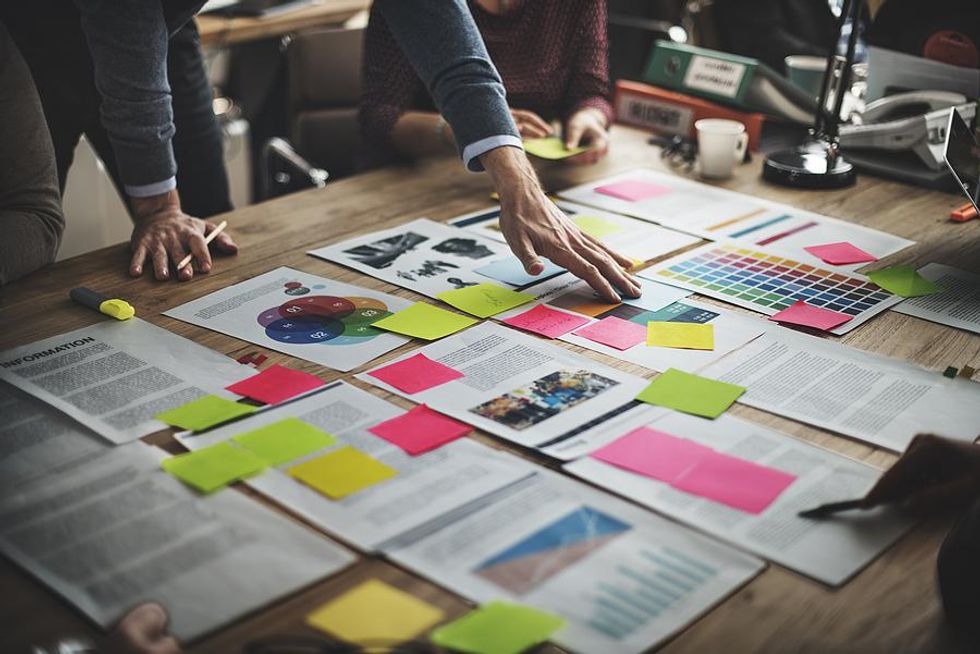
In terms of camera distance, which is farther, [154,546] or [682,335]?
[682,335]

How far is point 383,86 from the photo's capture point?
2.20 m

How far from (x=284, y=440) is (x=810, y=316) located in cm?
78

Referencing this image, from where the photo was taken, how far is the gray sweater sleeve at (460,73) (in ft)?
5.57

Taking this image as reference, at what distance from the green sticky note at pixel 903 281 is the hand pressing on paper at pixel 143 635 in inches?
47.2

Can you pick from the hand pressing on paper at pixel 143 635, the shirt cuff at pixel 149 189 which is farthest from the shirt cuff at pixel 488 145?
the hand pressing on paper at pixel 143 635

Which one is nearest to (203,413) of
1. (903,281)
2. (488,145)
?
(488,145)

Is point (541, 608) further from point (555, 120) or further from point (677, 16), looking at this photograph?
point (677, 16)

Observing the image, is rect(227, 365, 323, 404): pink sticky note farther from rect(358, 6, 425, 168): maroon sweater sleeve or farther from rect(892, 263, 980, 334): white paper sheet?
rect(358, 6, 425, 168): maroon sweater sleeve

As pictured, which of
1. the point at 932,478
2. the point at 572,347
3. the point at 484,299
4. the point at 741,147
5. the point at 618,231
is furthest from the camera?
the point at 741,147

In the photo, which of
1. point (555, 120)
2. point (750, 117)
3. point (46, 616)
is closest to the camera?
point (46, 616)

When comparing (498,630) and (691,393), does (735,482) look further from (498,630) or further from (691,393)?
(498,630)

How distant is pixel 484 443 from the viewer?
3.74ft

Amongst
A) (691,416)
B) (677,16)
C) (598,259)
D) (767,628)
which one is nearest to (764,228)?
(598,259)

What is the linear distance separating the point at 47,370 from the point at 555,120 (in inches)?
59.5
